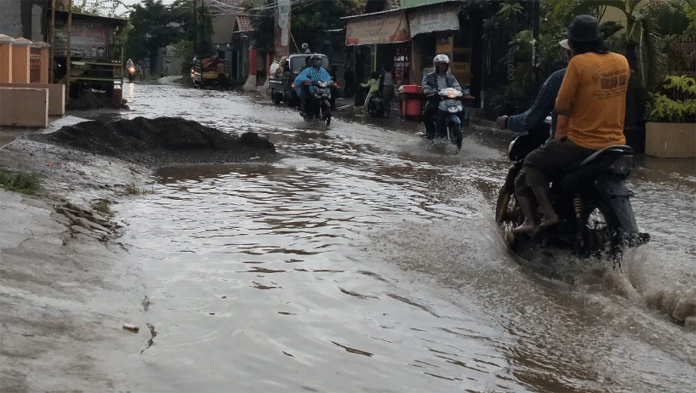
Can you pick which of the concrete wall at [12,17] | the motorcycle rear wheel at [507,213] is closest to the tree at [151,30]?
the concrete wall at [12,17]

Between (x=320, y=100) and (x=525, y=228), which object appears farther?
(x=320, y=100)

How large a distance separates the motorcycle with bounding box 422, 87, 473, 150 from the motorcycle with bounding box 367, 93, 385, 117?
40.4 ft

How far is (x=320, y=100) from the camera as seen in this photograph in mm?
22578

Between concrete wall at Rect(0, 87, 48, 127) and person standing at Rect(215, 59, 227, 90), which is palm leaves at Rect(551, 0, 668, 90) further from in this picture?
person standing at Rect(215, 59, 227, 90)

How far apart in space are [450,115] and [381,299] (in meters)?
9.95

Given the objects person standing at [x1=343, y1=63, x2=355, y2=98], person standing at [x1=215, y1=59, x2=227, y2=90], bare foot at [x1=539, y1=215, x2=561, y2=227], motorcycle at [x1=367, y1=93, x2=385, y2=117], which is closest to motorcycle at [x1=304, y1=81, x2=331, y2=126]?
motorcycle at [x1=367, y1=93, x2=385, y2=117]

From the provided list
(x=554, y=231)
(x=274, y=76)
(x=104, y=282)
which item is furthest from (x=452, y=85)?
(x=274, y=76)

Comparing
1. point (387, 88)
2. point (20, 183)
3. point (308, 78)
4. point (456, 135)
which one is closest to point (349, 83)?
point (387, 88)

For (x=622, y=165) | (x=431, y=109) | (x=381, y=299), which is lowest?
(x=381, y=299)

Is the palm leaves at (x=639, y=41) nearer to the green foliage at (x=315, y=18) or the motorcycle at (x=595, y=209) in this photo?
the motorcycle at (x=595, y=209)

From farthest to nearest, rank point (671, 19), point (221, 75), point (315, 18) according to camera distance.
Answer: point (221, 75)
point (315, 18)
point (671, 19)

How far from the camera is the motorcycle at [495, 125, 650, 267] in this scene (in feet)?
19.7

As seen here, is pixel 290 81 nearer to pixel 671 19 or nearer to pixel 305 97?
pixel 305 97

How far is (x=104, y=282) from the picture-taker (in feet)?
19.0
